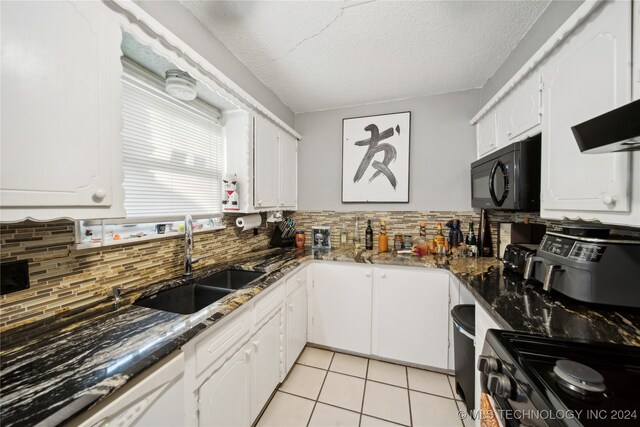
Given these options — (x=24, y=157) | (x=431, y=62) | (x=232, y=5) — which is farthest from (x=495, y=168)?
(x=24, y=157)

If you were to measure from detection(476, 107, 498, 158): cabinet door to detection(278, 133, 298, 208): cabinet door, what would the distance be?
1.89m

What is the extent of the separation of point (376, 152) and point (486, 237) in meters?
1.33

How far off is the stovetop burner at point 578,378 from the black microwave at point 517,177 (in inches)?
38.7

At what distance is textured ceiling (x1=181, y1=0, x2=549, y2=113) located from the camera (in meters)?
1.31

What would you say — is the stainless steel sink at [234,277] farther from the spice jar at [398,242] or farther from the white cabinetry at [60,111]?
the spice jar at [398,242]

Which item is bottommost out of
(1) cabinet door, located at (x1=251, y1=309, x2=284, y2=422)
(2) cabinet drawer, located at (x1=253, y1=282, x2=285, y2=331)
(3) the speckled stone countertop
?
(1) cabinet door, located at (x1=251, y1=309, x2=284, y2=422)

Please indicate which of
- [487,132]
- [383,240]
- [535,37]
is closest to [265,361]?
[383,240]

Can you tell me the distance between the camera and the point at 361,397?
160 cm

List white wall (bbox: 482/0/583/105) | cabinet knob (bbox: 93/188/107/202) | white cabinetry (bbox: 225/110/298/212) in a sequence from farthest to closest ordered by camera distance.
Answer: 1. white cabinetry (bbox: 225/110/298/212)
2. white wall (bbox: 482/0/583/105)
3. cabinet knob (bbox: 93/188/107/202)

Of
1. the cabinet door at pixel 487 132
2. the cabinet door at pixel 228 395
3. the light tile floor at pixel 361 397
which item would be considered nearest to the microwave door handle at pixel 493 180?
the cabinet door at pixel 487 132

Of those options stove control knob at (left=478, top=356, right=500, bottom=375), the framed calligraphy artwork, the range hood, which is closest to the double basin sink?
stove control knob at (left=478, top=356, right=500, bottom=375)

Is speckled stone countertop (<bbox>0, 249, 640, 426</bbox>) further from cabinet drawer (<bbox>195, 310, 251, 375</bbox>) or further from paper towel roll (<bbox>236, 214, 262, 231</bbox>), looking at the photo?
paper towel roll (<bbox>236, 214, 262, 231</bbox>)

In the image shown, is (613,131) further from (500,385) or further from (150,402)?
(150,402)

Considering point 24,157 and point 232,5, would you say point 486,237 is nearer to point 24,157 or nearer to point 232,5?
point 232,5
